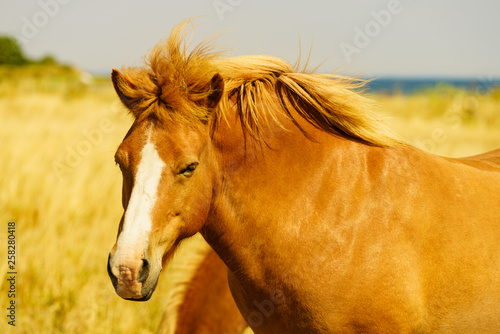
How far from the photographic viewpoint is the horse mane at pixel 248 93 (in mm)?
2234

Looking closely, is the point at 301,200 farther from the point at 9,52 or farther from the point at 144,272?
the point at 9,52

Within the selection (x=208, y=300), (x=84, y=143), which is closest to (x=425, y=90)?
(x=84, y=143)

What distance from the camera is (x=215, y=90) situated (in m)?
2.24

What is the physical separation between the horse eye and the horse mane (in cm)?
22

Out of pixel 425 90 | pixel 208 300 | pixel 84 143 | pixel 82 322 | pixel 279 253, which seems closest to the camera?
pixel 279 253

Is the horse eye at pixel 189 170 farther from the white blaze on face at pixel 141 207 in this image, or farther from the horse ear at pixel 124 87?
the horse ear at pixel 124 87

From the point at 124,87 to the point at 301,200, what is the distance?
3.50 feet

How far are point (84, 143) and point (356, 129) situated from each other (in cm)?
521

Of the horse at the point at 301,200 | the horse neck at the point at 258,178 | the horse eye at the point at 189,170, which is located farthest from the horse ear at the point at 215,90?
the horse eye at the point at 189,170

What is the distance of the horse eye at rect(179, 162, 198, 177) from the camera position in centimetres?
211

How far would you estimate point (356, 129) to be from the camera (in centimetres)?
247

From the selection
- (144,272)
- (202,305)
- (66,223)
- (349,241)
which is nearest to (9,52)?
(66,223)

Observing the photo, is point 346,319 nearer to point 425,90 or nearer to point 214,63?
point 214,63

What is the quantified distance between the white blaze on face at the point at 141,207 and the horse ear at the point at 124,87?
36 cm
